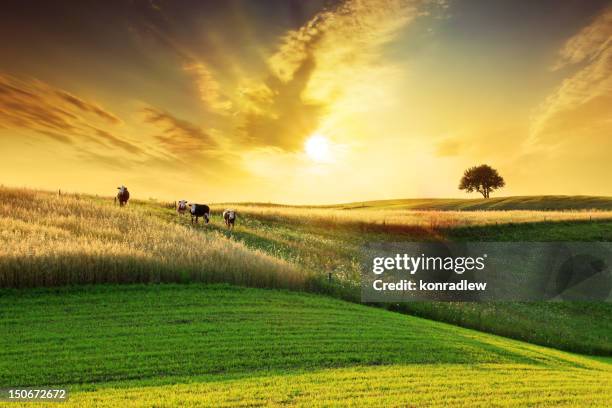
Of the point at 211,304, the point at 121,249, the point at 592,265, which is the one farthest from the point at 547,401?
the point at 592,265

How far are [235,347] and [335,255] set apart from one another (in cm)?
2190

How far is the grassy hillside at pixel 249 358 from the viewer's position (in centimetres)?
939

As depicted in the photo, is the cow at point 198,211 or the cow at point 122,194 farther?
the cow at point 122,194

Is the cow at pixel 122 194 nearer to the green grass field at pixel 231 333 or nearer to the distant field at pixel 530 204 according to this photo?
the green grass field at pixel 231 333

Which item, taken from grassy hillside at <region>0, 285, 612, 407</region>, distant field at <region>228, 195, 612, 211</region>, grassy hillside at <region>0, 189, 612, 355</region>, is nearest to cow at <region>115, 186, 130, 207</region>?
grassy hillside at <region>0, 189, 612, 355</region>

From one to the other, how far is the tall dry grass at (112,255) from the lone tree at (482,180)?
4089 inches

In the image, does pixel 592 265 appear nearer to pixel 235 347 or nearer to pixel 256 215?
pixel 256 215

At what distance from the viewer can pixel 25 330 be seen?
1280 centimetres

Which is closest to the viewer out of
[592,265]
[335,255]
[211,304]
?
[211,304]

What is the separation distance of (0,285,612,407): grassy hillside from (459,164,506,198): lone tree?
110 metres

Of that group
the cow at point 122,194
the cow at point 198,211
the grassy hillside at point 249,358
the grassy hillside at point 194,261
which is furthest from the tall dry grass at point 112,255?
the cow at point 122,194

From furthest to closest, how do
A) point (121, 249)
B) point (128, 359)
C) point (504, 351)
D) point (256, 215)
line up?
1. point (256, 215)
2. point (121, 249)
3. point (504, 351)
4. point (128, 359)

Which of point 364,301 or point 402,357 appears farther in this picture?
point 364,301

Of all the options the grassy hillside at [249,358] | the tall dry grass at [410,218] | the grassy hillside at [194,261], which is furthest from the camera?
the tall dry grass at [410,218]
